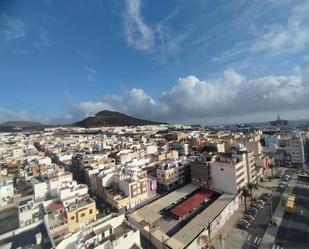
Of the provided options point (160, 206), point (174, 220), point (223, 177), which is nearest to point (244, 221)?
point (223, 177)

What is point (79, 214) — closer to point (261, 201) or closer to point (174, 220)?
point (174, 220)

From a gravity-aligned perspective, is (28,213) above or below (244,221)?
above

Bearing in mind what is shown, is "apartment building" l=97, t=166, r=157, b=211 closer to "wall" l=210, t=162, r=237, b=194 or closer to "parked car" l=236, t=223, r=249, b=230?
"wall" l=210, t=162, r=237, b=194

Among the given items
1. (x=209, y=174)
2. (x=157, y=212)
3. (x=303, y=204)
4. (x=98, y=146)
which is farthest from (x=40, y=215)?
(x=98, y=146)

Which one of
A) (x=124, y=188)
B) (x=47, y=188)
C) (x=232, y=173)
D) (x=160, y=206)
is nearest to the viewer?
(x=160, y=206)

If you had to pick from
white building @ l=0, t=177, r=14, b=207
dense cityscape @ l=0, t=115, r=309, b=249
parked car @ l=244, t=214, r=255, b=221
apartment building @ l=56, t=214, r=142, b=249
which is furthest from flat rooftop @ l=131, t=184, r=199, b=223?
white building @ l=0, t=177, r=14, b=207

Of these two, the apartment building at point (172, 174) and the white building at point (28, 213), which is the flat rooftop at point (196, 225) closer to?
the apartment building at point (172, 174)

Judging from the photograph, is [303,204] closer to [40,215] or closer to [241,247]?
[241,247]

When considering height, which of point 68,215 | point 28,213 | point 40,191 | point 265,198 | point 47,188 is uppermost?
point 47,188
